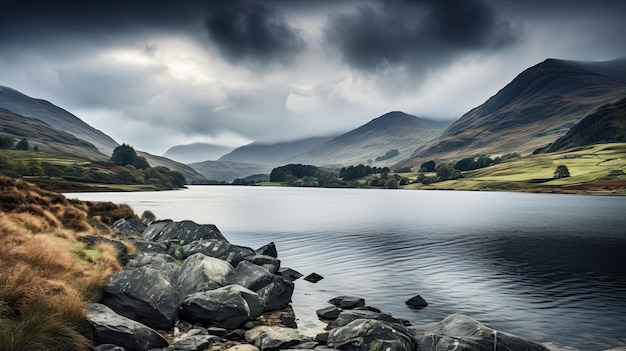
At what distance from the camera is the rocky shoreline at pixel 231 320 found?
46.9 feet

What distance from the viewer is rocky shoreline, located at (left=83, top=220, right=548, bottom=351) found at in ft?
46.9

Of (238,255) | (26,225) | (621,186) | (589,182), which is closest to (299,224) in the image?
(238,255)

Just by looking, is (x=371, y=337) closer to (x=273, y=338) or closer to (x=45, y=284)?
(x=273, y=338)

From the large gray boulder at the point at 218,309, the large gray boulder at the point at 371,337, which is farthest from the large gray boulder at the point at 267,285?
the large gray boulder at the point at 371,337

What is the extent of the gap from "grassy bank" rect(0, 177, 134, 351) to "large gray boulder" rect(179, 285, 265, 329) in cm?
388

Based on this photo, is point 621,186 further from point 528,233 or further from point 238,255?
point 238,255

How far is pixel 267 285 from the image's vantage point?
22375mm

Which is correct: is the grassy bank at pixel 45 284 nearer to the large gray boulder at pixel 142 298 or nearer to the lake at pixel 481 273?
the large gray boulder at pixel 142 298

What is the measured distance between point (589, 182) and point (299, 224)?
186 metres

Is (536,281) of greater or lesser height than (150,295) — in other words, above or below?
below

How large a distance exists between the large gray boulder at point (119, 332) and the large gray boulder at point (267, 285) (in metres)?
7.68

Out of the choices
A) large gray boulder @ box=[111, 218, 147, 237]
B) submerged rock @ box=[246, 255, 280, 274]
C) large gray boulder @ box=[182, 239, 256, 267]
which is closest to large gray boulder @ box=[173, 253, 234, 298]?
submerged rock @ box=[246, 255, 280, 274]

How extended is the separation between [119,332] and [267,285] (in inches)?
397

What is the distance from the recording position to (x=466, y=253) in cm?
4359
